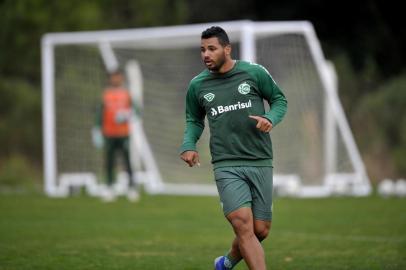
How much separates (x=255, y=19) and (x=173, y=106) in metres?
15.0

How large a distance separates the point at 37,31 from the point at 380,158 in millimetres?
10882

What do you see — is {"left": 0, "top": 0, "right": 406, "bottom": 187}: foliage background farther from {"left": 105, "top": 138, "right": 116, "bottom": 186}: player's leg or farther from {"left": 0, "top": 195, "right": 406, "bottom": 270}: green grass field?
{"left": 0, "top": 195, "right": 406, "bottom": 270}: green grass field

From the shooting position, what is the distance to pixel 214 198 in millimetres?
21219

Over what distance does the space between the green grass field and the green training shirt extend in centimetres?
199

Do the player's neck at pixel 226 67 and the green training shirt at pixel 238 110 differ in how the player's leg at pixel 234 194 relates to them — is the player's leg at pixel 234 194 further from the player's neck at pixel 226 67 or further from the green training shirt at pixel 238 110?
the player's neck at pixel 226 67

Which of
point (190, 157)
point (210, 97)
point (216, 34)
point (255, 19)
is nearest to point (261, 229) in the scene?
point (190, 157)

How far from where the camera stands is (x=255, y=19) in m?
37.9

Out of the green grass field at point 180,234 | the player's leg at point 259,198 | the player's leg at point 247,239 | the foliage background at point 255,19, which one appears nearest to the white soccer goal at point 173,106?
the green grass field at point 180,234

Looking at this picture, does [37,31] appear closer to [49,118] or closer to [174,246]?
[49,118]

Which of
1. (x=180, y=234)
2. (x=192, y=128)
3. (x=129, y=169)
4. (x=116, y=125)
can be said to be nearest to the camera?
(x=192, y=128)

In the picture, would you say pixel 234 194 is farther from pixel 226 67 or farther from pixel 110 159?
pixel 110 159

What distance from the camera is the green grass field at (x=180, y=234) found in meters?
10.8

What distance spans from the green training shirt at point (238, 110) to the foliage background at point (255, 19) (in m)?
17.8

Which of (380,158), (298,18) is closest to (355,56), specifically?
(298,18)
